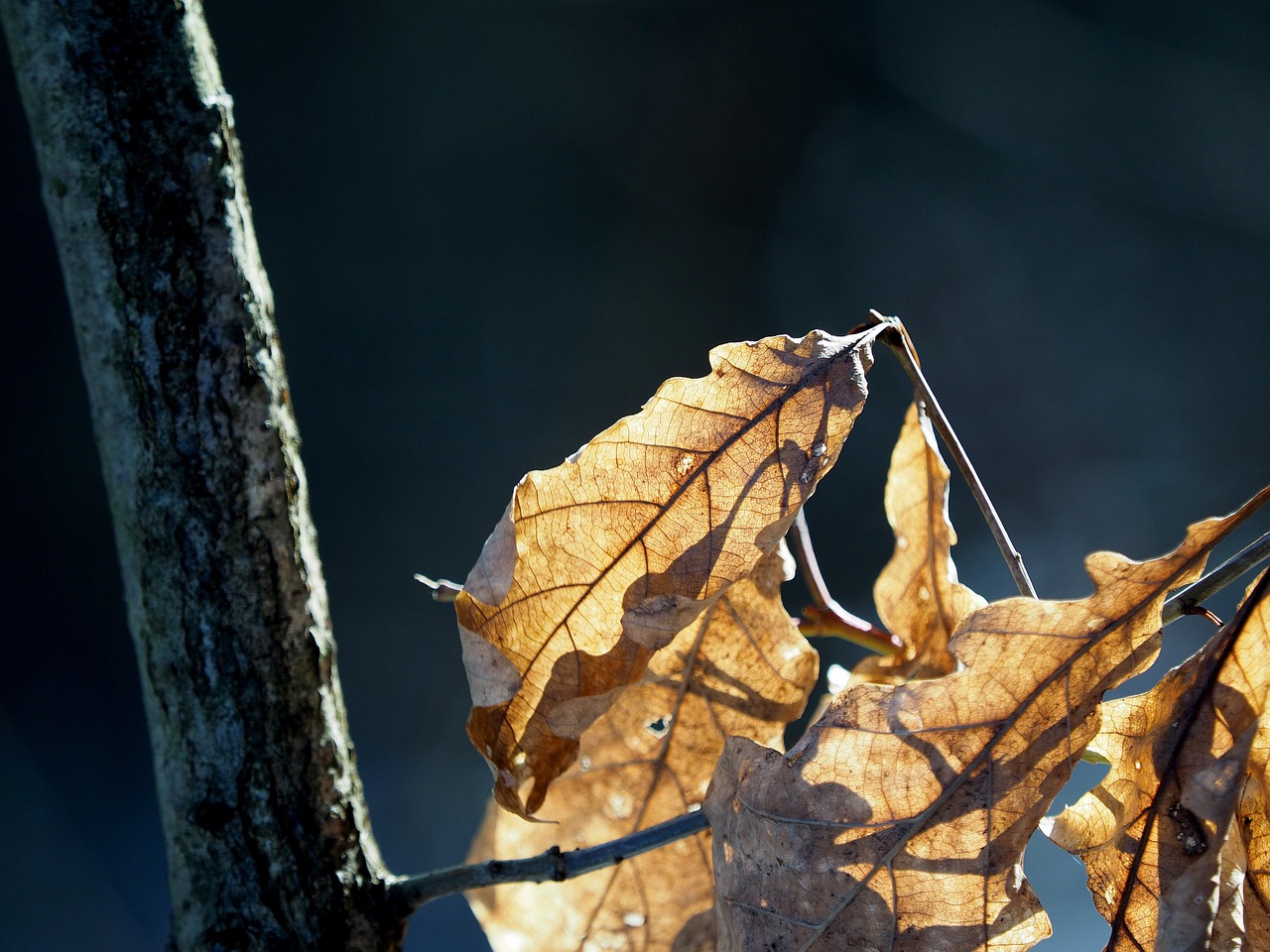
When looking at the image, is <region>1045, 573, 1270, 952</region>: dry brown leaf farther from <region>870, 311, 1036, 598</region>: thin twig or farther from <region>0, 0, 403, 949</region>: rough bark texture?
<region>0, 0, 403, 949</region>: rough bark texture

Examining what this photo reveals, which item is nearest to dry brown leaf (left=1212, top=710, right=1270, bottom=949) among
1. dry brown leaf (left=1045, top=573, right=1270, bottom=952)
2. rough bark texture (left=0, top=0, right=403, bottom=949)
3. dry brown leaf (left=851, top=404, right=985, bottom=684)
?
dry brown leaf (left=1045, top=573, right=1270, bottom=952)

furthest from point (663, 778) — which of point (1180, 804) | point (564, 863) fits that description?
point (1180, 804)

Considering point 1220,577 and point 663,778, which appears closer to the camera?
point 1220,577

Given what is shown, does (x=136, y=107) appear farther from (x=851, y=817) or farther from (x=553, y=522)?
(x=851, y=817)

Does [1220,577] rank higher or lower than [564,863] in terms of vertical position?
higher

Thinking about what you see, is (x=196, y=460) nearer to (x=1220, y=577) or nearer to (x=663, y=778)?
(x=663, y=778)
